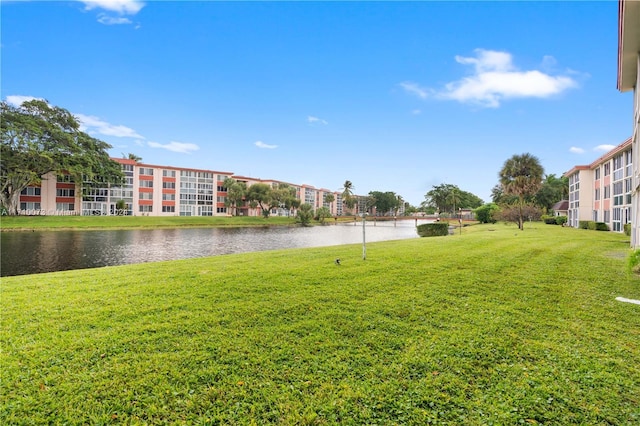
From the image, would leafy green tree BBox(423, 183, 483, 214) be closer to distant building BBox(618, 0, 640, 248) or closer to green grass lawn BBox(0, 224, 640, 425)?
distant building BBox(618, 0, 640, 248)

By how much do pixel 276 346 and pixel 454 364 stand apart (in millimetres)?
2590

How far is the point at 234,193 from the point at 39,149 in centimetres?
3444

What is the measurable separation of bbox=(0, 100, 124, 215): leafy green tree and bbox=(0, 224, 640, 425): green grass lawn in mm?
57164

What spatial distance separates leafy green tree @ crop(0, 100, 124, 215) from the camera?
4828 centimetres

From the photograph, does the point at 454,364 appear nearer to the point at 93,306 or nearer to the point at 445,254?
the point at 93,306

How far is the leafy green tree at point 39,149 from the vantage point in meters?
48.3

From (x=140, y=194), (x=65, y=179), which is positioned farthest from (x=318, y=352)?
(x=140, y=194)

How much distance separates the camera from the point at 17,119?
49.5 metres

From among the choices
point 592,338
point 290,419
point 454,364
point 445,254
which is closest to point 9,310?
point 290,419

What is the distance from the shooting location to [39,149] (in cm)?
5006

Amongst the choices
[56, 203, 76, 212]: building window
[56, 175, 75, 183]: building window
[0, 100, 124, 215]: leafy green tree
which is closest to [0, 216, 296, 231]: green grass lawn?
[0, 100, 124, 215]: leafy green tree

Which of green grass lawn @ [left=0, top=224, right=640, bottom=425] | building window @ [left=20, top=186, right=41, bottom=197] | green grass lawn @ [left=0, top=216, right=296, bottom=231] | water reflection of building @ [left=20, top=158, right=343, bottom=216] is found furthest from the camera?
water reflection of building @ [left=20, top=158, right=343, bottom=216]

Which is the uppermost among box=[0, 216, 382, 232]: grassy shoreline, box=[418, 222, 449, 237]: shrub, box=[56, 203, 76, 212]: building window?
box=[56, 203, 76, 212]: building window

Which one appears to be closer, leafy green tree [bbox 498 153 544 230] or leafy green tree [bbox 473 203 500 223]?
leafy green tree [bbox 498 153 544 230]
